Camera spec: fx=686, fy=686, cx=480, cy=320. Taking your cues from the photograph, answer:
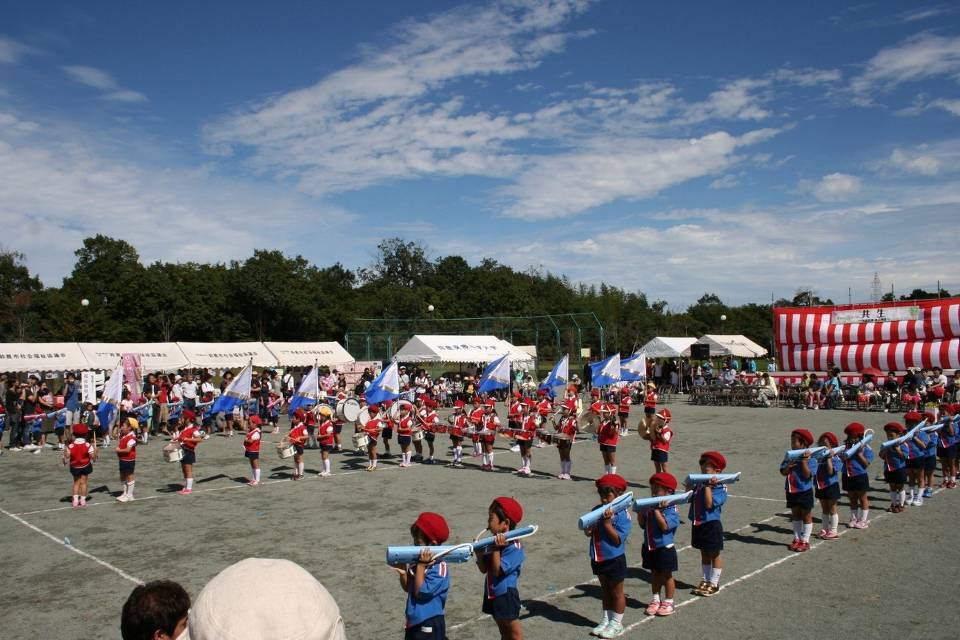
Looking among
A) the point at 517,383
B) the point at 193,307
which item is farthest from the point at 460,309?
the point at 517,383

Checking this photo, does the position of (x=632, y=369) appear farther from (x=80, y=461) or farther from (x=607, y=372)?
(x=80, y=461)

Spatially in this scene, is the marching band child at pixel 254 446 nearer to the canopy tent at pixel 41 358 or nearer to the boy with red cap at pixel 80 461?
the boy with red cap at pixel 80 461

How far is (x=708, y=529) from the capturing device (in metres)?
8.30

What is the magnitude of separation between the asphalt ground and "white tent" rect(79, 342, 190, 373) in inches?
475

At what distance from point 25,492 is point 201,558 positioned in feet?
27.7

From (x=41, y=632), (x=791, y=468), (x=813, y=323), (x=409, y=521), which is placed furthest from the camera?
(x=813, y=323)

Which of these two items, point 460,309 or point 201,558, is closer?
point 201,558

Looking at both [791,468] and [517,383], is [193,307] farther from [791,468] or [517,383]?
[791,468]

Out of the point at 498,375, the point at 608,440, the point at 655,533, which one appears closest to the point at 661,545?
the point at 655,533

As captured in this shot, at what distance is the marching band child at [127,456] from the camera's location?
1459 centimetres

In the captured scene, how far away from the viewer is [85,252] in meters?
81.7

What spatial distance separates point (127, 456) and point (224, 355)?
2045cm

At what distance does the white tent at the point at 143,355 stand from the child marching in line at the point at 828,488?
27684 millimetres

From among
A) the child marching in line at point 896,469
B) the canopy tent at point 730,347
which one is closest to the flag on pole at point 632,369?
the child marching in line at point 896,469
